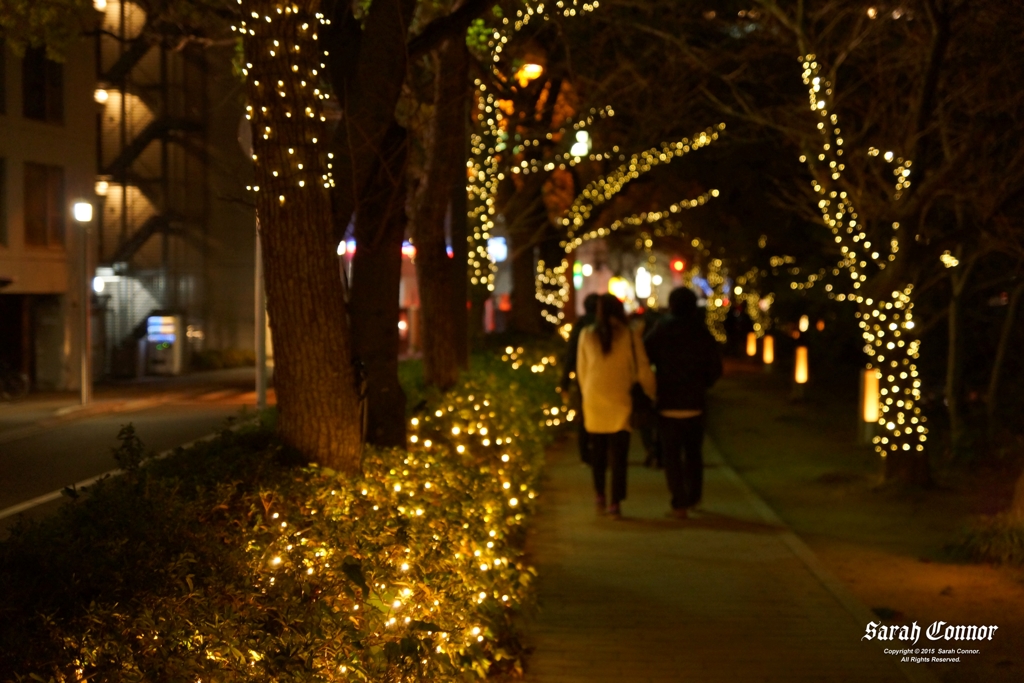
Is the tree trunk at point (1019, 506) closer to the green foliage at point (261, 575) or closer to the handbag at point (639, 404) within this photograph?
the handbag at point (639, 404)

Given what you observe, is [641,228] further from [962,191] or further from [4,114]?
[962,191]

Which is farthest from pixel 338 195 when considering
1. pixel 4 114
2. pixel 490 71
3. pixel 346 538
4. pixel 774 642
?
pixel 4 114

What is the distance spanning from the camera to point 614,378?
9.76 metres

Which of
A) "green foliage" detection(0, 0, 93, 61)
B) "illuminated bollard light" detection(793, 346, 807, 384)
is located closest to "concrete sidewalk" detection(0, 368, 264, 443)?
"green foliage" detection(0, 0, 93, 61)

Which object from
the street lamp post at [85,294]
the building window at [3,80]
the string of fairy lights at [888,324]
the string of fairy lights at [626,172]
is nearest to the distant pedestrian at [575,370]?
the string of fairy lights at [888,324]

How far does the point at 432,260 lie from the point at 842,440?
27.3ft

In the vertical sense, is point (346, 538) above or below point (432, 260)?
below

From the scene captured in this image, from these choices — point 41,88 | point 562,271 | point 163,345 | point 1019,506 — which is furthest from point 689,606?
point 163,345

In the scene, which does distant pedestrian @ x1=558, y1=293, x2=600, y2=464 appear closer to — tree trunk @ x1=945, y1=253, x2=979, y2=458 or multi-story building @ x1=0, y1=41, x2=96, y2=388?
tree trunk @ x1=945, y1=253, x2=979, y2=458

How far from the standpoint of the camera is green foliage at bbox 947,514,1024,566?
8.32m

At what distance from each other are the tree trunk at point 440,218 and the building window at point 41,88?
57.9ft

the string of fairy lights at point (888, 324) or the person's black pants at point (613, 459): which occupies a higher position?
the string of fairy lights at point (888, 324)

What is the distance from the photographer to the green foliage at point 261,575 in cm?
357

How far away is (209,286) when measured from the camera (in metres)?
39.2
